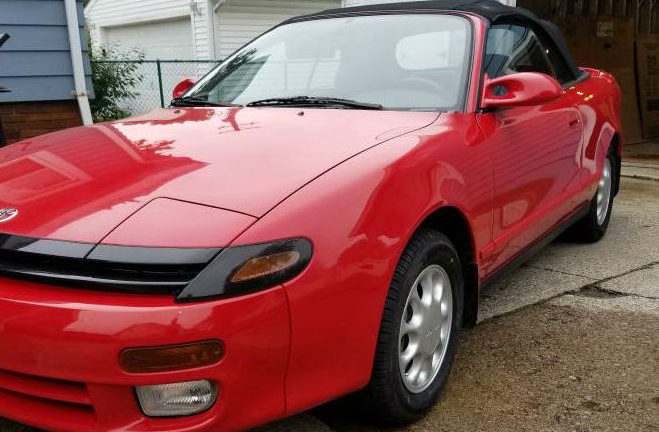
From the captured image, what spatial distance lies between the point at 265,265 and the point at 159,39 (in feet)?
54.8

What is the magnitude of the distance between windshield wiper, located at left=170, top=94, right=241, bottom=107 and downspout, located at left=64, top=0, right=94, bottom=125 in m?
2.94

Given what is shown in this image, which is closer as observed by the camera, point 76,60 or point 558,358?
point 558,358

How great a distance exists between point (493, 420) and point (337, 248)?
96cm

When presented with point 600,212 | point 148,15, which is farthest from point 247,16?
point 600,212

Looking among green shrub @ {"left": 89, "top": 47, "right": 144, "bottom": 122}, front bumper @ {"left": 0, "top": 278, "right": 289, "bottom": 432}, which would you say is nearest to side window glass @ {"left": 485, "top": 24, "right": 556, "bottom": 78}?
front bumper @ {"left": 0, "top": 278, "right": 289, "bottom": 432}

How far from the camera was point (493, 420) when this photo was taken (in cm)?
234

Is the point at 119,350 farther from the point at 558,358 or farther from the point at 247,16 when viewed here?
the point at 247,16

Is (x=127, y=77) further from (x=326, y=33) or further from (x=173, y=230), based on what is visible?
(x=173, y=230)

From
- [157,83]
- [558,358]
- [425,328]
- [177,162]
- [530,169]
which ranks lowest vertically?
[558,358]

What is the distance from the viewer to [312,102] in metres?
2.89

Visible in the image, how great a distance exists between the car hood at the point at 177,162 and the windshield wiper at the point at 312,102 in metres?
0.09

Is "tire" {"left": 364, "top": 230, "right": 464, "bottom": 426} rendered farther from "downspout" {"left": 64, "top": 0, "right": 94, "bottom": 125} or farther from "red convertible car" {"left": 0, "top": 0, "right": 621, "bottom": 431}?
"downspout" {"left": 64, "top": 0, "right": 94, "bottom": 125}

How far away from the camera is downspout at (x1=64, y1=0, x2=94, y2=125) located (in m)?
5.83

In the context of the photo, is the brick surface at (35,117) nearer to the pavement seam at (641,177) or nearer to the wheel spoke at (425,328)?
the wheel spoke at (425,328)
